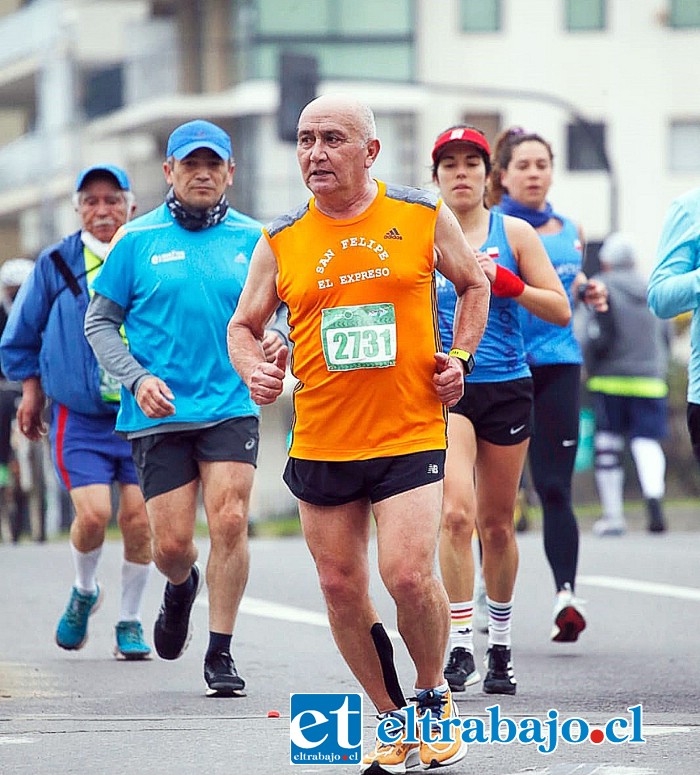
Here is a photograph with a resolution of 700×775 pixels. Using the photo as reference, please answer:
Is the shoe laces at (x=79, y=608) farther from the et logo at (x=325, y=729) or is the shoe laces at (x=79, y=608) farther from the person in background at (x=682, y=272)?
the et logo at (x=325, y=729)

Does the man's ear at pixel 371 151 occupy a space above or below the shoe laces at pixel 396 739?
above

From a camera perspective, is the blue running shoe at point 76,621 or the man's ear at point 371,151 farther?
the blue running shoe at point 76,621

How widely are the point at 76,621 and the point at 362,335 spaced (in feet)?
12.0

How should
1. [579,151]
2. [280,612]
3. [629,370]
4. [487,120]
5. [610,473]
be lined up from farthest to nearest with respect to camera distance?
1. [487,120]
2. [579,151]
3. [610,473]
4. [629,370]
5. [280,612]

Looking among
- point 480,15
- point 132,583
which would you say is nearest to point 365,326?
point 132,583

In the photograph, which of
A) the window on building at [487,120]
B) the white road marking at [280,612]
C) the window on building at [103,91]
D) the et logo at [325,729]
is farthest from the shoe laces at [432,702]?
the window on building at [103,91]

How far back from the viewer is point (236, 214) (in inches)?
332

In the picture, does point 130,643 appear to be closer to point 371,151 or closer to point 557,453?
point 557,453

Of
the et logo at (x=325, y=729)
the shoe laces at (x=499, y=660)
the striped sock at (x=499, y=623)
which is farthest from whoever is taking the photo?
the striped sock at (x=499, y=623)

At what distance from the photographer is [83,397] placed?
9203 millimetres

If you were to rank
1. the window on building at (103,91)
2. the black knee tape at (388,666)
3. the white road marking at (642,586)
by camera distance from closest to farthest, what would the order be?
the black knee tape at (388,666) < the white road marking at (642,586) < the window on building at (103,91)

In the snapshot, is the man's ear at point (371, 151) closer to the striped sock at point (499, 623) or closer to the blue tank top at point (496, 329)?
the blue tank top at point (496, 329)

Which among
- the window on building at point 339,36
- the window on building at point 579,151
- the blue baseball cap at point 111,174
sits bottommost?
the blue baseball cap at point 111,174

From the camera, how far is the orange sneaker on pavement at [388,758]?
6020mm
